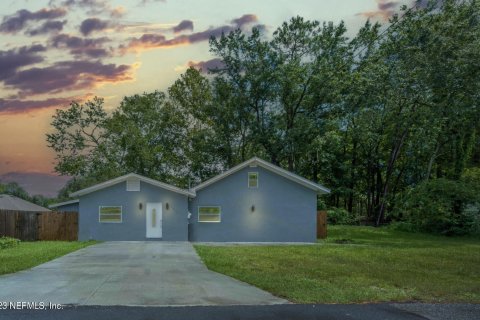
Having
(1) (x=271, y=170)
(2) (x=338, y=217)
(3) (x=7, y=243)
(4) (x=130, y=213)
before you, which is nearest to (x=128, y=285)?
(3) (x=7, y=243)

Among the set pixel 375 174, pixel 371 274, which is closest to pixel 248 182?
pixel 371 274

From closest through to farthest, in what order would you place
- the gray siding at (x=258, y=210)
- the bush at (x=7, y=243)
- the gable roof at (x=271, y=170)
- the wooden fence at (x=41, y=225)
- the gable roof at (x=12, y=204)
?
the bush at (x=7, y=243) < the wooden fence at (x=41, y=225) < the gable roof at (x=271, y=170) < the gray siding at (x=258, y=210) < the gable roof at (x=12, y=204)

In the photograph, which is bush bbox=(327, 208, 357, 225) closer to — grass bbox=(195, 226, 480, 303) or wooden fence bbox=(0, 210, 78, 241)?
grass bbox=(195, 226, 480, 303)

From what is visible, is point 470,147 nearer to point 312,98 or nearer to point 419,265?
point 312,98

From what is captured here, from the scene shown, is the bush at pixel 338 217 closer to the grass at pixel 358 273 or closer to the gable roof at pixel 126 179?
the gable roof at pixel 126 179

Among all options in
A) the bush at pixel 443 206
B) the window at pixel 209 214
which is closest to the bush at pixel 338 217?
the bush at pixel 443 206

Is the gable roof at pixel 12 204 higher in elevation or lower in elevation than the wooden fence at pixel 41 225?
higher

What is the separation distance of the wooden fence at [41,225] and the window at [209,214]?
7.38m

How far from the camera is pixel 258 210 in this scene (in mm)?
30438

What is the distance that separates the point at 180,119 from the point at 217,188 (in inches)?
763

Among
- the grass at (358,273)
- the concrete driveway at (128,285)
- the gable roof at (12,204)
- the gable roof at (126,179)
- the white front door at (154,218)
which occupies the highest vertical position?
the gable roof at (126,179)

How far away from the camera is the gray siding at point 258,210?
3028 cm

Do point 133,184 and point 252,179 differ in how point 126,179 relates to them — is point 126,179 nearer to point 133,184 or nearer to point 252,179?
point 133,184

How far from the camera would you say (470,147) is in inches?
1571
